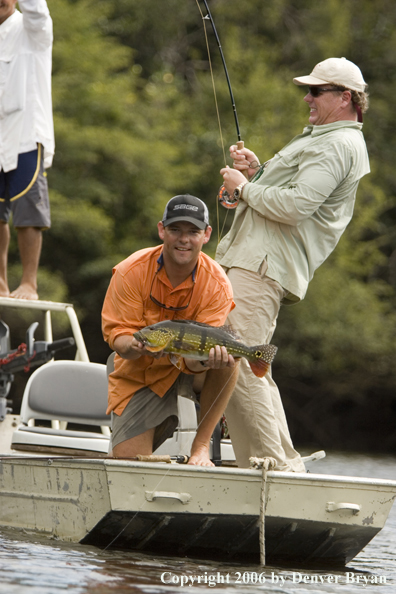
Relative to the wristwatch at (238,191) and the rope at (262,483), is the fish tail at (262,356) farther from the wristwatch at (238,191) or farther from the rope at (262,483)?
the wristwatch at (238,191)

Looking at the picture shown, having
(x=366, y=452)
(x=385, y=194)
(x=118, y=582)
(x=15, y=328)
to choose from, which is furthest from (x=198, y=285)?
(x=385, y=194)

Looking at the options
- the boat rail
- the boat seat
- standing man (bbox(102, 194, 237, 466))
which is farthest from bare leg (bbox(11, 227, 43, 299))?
standing man (bbox(102, 194, 237, 466))

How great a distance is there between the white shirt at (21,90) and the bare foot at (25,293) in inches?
32.5

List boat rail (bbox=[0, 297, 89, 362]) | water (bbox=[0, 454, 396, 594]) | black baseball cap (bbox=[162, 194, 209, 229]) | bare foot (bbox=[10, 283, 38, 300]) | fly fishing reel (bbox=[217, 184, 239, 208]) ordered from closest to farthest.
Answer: water (bbox=[0, 454, 396, 594]), black baseball cap (bbox=[162, 194, 209, 229]), fly fishing reel (bbox=[217, 184, 239, 208]), boat rail (bbox=[0, 297, 89, 362]), bare foot (bbox=[10, 283, 38, 300])

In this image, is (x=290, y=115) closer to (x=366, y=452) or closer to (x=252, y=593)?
(x=366, y=452)

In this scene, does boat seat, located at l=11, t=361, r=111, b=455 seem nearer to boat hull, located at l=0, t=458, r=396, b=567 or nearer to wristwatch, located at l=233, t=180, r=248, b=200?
boat hull, located at l=0, t=458, r=396, b=567

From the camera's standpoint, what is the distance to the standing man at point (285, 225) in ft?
→ 14.4

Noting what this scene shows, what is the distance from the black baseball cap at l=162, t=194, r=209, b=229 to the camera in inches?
165

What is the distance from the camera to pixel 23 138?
6.33 m

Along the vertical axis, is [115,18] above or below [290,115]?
above

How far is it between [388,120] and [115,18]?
6.75 m

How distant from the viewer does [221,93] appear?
1805cm

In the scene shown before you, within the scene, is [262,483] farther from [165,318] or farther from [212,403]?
[165,318]

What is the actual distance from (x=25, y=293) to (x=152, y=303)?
6.79ft
